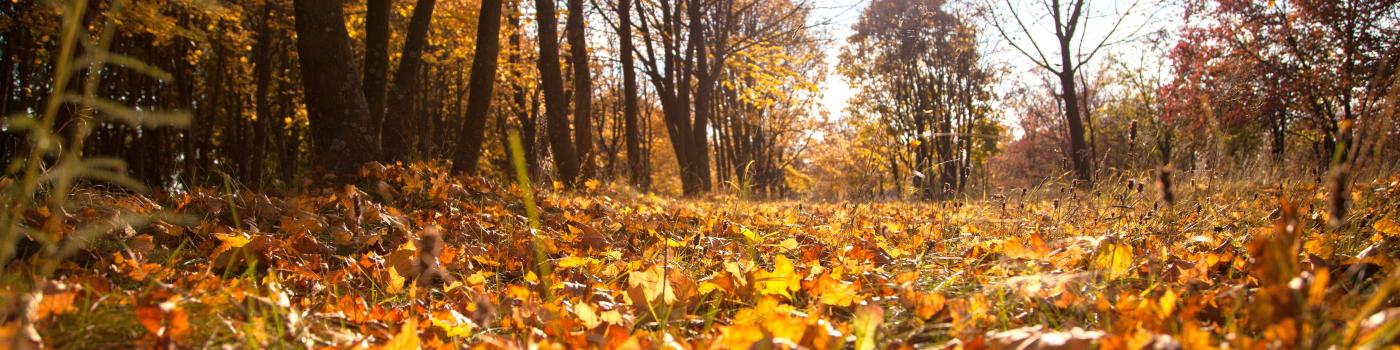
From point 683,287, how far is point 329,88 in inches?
151

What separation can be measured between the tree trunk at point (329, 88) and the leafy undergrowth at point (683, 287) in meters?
1.37

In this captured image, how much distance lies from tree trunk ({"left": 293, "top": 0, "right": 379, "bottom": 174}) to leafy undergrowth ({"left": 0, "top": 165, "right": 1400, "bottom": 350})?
1366 millimetres

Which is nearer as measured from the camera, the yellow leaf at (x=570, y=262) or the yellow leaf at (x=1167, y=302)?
the yellow leaf at (x=1167, y=302)

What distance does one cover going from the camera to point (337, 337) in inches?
57.9

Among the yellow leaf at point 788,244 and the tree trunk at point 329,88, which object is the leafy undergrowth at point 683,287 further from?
the tree trunk at point 329,88

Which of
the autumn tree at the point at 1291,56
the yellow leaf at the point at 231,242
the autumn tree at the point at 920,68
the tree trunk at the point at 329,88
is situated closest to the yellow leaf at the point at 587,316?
the yellow leaf at the point at 231,242

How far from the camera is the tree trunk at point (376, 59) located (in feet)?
18.2

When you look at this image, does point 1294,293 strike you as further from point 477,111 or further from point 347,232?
point 477,111

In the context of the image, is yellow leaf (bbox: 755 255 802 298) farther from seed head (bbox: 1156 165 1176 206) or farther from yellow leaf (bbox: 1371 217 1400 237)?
yellow leaf (bbox: 1371 217 1400 237)

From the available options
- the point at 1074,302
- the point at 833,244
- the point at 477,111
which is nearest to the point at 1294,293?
the point at 1074,302

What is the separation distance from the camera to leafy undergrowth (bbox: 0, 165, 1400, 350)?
4.04 ft

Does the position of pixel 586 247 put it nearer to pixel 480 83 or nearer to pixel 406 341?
pixel 406 341

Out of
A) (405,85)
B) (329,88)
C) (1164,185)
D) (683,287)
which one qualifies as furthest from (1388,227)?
(405,85)

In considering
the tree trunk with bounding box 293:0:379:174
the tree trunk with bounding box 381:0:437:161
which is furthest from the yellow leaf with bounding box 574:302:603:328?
the tree trunk with bounding box 381:0:437:161
